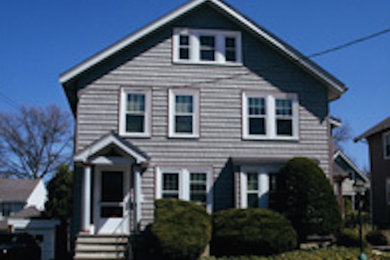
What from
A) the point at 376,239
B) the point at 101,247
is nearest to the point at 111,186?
the point at 101,247

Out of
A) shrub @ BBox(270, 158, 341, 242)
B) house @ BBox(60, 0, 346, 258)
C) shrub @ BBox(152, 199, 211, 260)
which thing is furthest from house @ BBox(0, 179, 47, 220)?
shrub @ BBox(270, 158, 341, 242)

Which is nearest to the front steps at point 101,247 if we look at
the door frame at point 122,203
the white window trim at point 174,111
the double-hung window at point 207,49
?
the door frame at point 122,203

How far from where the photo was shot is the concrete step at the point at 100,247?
46.1ft

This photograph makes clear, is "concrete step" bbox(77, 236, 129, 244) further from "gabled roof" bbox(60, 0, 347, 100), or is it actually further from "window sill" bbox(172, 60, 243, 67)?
"window sill" bbox(172, 60, 243, 67)

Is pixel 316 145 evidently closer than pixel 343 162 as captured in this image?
Yes

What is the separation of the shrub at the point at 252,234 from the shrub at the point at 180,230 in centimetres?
67

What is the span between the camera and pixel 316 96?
57.7 feet

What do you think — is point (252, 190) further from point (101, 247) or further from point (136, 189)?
point (101, 247)

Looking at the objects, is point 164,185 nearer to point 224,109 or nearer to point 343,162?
point 224,109

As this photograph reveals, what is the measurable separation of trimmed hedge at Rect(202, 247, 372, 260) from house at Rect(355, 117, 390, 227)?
15005 mm

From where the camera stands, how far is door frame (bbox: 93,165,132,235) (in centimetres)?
1554

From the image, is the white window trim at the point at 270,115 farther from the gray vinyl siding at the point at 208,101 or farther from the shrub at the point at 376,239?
the shrub at the point at 376,239

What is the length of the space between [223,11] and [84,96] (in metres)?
5.74

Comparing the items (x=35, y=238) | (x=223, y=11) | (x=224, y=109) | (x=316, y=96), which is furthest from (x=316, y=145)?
(x=35, y=238)
